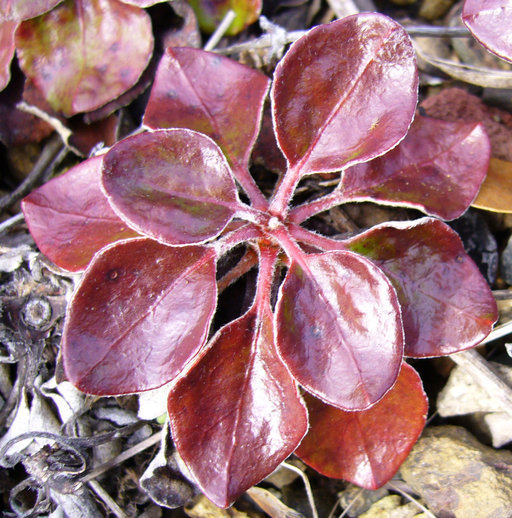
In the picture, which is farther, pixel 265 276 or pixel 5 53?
pixel 5 53

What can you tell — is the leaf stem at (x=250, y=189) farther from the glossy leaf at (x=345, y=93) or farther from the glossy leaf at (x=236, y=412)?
the glossy leaf at (x=236, y=412)

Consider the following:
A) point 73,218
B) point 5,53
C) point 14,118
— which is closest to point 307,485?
point 73,218

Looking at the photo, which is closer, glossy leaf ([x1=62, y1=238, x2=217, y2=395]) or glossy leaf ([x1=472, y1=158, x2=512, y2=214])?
glossy leaf ([x1=62, y1=238, x2=217, y2=395])

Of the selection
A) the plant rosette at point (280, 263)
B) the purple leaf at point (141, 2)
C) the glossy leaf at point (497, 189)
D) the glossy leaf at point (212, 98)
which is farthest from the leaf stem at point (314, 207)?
the purple leaf at point (141, 2)

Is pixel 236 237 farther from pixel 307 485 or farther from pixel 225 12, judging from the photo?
pixel 225 12

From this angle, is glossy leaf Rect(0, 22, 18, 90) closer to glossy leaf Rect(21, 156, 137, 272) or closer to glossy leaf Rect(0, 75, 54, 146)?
glossy leaf Rect(0, 75, 54, 146)

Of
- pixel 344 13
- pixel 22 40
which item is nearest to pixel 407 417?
pixel 344 13

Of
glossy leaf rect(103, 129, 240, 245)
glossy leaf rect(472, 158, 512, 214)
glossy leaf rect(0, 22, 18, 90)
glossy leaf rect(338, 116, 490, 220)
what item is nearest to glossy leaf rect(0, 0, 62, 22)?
glossy leaf rect(0, 22, 18, 90)
